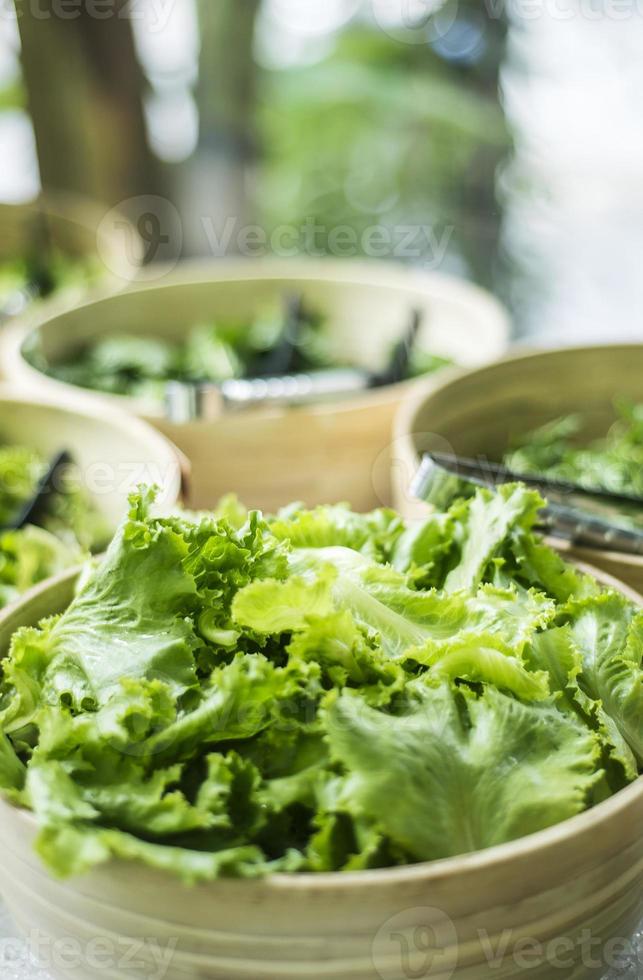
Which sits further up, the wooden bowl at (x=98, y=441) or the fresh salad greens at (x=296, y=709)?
the fresh salad greens at (x=296, y=709)

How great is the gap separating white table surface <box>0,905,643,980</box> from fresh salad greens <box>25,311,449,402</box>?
0.98m

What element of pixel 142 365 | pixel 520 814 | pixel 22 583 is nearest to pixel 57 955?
pixel 520 814

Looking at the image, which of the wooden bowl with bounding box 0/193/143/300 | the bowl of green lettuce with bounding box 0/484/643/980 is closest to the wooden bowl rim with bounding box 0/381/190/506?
the bowl of green lettuce with bounding box 0/484/643/980

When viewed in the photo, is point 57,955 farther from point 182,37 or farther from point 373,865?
point 182,37

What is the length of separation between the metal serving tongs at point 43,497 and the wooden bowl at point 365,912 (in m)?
0.66

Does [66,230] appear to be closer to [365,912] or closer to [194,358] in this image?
[194,358]

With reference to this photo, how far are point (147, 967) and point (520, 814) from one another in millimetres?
273

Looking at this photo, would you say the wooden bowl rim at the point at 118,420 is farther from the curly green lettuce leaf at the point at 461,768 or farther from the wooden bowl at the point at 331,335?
the curly green lettuce leaf at the point at 461,768

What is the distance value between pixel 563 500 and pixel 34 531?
2.17 ft

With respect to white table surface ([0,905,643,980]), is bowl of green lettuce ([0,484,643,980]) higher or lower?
higher

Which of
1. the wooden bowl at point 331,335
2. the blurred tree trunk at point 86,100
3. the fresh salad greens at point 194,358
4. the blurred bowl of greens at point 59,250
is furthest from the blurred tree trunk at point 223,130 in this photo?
the fresh salad greens at point 194,358

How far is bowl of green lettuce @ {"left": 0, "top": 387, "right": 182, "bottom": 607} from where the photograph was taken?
1212 millimetres

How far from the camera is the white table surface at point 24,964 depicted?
0.87 metres

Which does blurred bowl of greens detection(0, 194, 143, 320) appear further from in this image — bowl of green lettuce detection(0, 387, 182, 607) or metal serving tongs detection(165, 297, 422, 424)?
bowl of green lettuce detection(0, 387, 182, 607)
